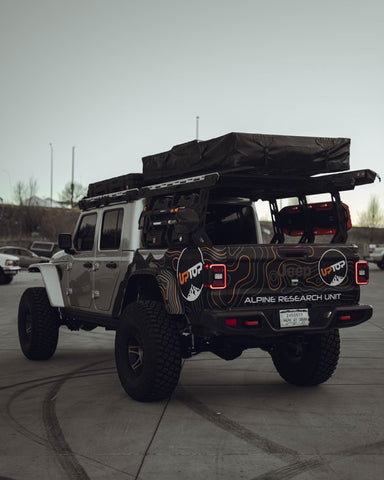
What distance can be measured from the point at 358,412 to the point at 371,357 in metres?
3.25

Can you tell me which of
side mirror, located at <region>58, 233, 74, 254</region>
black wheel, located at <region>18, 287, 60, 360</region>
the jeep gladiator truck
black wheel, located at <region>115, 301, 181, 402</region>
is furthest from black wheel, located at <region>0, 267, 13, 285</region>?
black wheel, located at <region>115, 301, 181, 402</region>

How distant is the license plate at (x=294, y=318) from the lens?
6122 mm

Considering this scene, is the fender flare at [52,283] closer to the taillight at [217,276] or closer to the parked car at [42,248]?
the taillight at [217,276]

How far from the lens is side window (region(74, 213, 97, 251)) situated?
8164 millimetres

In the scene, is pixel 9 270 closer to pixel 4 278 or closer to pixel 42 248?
pixel 4 278

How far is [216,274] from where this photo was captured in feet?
19.3

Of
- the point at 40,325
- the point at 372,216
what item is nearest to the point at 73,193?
the point at 372,216

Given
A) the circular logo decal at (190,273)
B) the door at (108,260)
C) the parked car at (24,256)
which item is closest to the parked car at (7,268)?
the parked car at (24,256)

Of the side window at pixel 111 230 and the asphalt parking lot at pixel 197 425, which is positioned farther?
the side window at pixel 111 230

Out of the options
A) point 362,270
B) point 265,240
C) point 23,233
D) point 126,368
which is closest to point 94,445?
point 126,368

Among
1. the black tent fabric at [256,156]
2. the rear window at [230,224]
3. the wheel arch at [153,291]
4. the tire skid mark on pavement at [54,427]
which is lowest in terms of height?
the tire skid mark on pavement at [54,427]

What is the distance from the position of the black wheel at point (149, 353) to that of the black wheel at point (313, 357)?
1.27 metres

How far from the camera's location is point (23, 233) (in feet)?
302

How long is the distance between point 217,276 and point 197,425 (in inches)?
48.5
